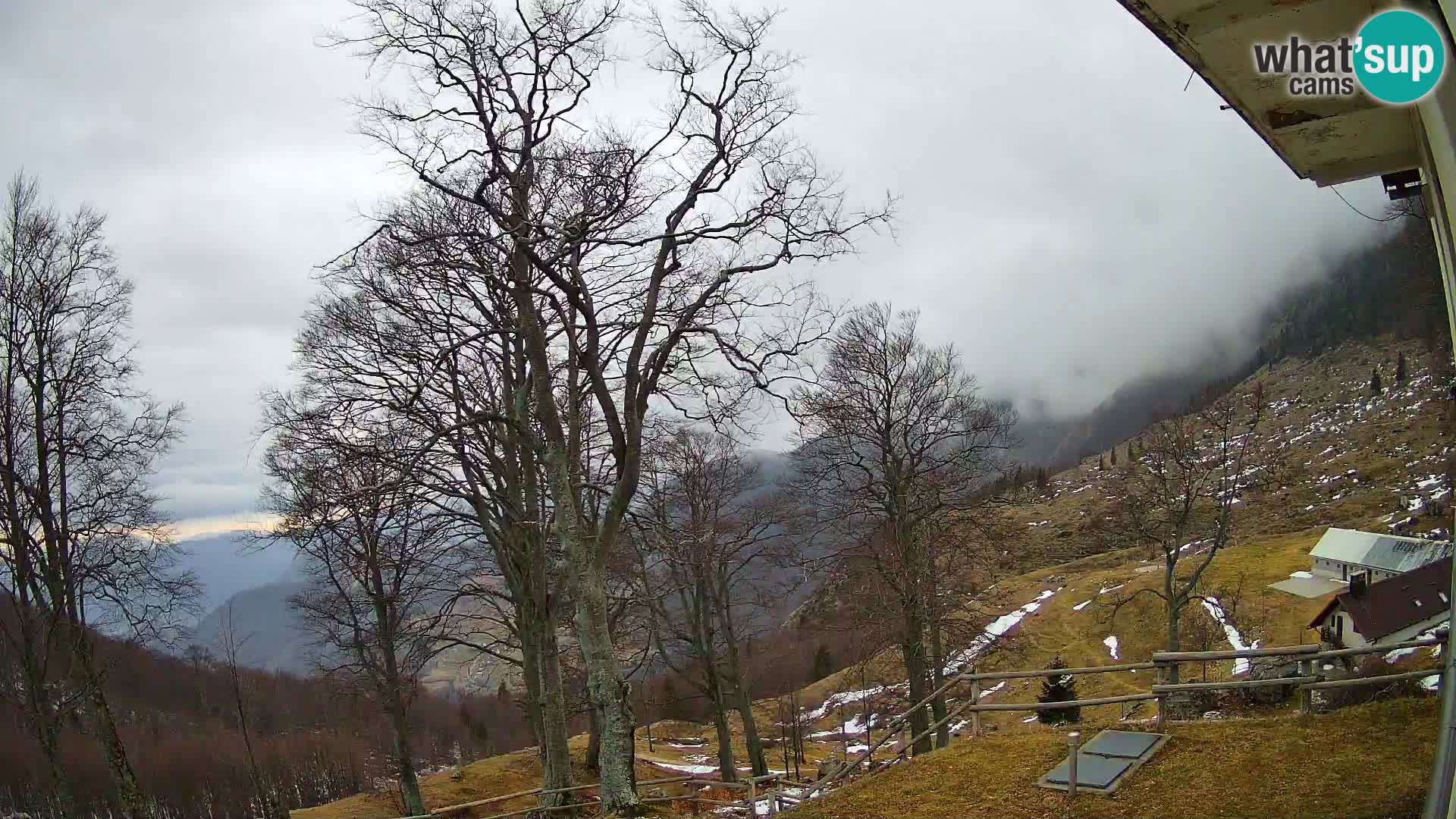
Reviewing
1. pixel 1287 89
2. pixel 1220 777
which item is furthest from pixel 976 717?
pixel 1287 89

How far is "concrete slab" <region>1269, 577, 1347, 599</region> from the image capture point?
4450cm

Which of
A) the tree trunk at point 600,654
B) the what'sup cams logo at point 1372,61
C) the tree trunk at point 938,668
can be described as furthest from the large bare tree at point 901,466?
the what'sup cams logo at point 1372,61

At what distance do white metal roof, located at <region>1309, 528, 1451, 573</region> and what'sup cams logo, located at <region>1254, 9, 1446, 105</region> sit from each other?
52.1 metres

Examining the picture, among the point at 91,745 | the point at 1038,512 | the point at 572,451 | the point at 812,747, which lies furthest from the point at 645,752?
the point at 1038,512

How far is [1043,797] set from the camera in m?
8.45

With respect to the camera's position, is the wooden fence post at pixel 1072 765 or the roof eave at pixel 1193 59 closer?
the roof eave at pixel 1193 59

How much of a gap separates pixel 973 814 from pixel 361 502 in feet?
25.7

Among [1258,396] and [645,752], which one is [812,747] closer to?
[645,752]

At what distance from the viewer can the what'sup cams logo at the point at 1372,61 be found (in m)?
3.46

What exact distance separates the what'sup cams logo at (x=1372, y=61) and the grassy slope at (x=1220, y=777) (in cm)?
571

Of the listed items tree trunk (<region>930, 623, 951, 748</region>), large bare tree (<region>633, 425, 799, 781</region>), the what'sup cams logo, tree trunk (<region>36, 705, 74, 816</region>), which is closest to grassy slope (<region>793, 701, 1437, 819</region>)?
the what'sup cams logo

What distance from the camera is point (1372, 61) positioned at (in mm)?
3893

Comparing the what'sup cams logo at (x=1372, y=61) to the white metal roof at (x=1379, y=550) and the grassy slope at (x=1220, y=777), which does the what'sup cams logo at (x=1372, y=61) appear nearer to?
the grassy slope at (x=1220, y=777)

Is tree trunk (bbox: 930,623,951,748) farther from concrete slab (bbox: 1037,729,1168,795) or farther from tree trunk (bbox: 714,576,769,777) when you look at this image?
concrete slab (bbox: 1037,729,1168,795)
